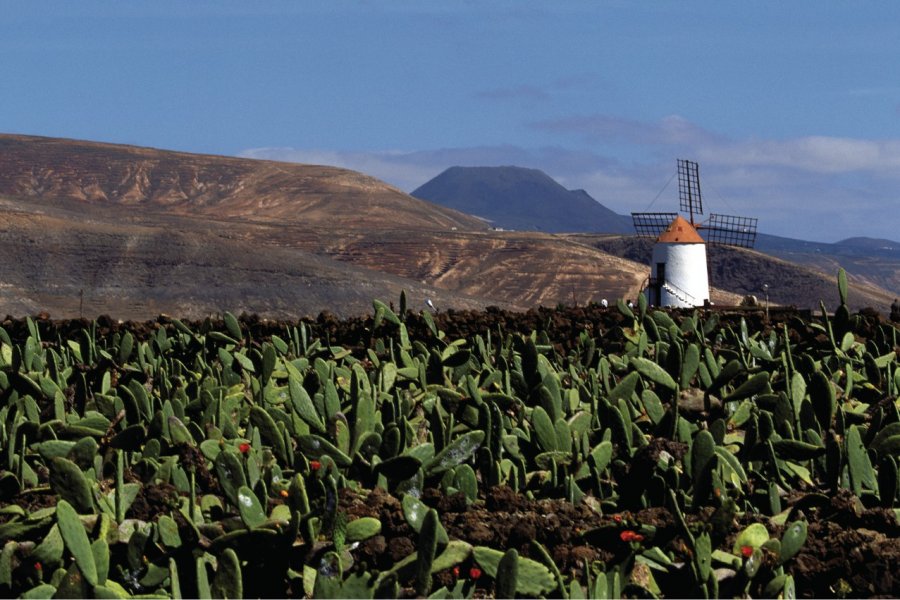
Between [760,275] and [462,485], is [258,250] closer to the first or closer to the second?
[462,485]

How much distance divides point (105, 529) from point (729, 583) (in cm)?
227

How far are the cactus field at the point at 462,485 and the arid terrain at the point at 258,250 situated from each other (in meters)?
11.3

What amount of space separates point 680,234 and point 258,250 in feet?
91.8

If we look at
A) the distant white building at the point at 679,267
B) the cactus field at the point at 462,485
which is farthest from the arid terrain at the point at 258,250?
the distant white building at the point at 679,267

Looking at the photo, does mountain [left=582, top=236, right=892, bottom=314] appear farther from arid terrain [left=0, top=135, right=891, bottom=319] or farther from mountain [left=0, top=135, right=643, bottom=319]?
mountain [left=0, top=135, right=643, bottom=319]

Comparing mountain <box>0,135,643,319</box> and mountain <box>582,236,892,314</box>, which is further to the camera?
mountain <box>582,236,892,314</box>

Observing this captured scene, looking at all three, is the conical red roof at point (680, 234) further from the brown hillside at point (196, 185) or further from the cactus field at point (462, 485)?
the brown hillside at point (196, 185)

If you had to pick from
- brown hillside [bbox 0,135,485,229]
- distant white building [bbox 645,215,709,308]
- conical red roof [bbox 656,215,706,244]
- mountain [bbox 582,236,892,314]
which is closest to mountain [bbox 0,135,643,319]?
brown hillside [bbox 0,135,485,229]

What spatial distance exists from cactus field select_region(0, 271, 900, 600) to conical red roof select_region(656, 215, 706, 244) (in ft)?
122

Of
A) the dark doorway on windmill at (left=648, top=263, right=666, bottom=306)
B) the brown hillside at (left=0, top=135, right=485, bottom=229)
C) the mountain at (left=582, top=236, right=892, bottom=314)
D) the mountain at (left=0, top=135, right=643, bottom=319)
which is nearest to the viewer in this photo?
the dark doorway on windmill at (left=648, top=263, right=666, bottom=306)

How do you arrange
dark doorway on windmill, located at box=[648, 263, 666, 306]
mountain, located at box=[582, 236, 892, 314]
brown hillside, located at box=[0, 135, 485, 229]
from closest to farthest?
dark doorway on windmill, located at box=[648, 263, 666, 306]
mountain, located at box=[582, 236, 892, 314]
brown hillside, located at box=[0, 135, 485, 229]

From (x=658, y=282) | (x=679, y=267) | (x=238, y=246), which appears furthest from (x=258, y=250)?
(x=679, y=267)

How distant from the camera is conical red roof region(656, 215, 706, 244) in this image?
1796 inches

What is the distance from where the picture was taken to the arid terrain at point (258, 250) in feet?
190
